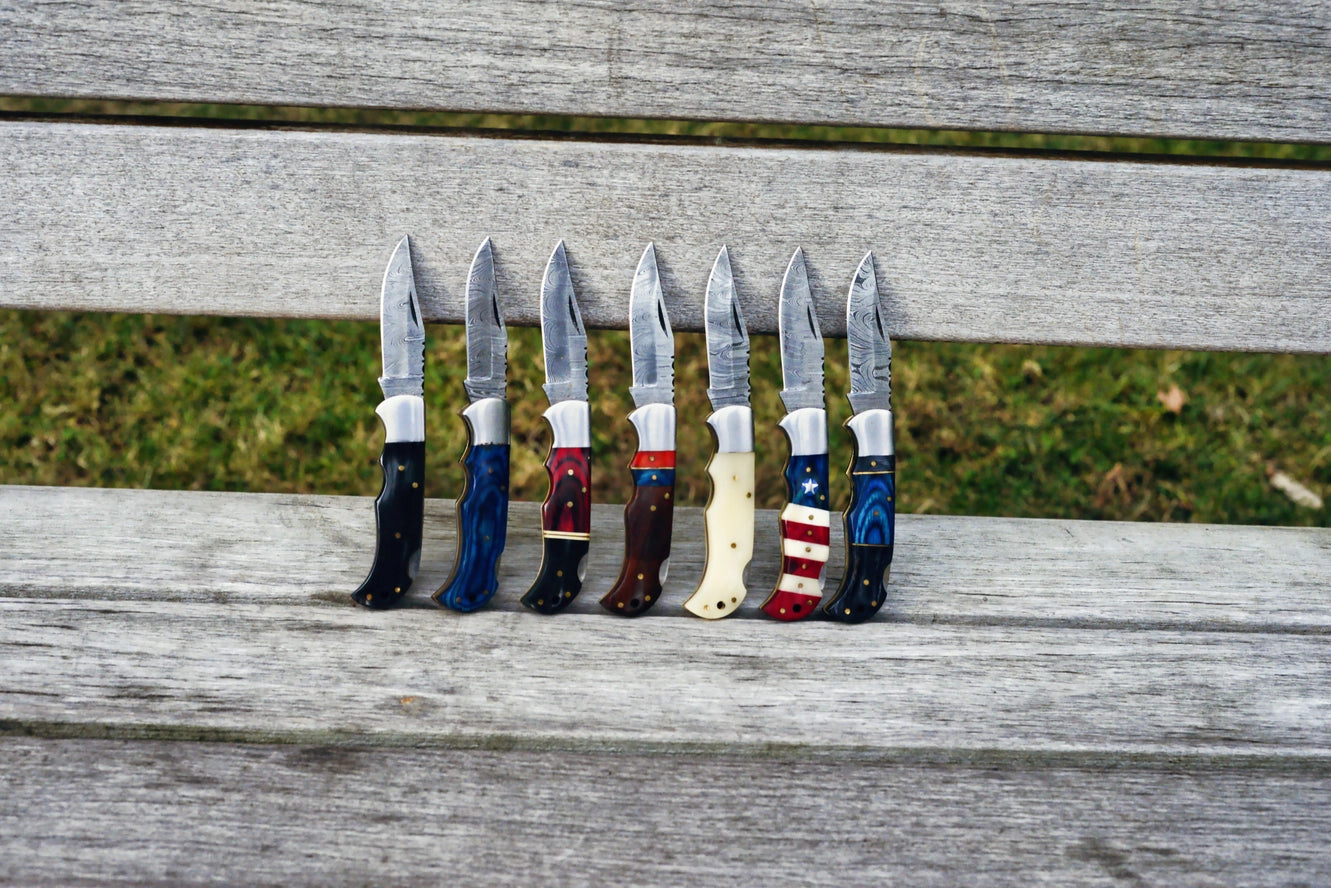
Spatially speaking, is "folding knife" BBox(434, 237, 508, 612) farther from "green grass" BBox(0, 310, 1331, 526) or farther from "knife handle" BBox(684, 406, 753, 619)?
"green grass" BBox(0, 310, 1331, 526)

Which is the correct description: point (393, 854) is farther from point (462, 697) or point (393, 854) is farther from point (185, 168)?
point (185, 168)

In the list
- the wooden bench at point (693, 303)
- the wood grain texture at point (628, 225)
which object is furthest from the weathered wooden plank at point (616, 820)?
the wood grain texture at point (628, 225)

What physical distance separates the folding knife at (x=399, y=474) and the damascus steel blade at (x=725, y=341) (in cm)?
56

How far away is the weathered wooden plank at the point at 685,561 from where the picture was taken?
1.78m

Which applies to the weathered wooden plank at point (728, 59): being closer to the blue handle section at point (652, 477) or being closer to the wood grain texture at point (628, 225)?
the wood grain texture at point (628, 225)

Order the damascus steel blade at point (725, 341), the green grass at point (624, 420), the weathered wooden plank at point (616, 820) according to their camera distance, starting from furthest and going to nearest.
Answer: the green grass at point (624, 420) < the damascus steel blade at point (725, 341) < the weathered wooden plank at point (616, 820)

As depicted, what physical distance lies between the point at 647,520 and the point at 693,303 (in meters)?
0.55

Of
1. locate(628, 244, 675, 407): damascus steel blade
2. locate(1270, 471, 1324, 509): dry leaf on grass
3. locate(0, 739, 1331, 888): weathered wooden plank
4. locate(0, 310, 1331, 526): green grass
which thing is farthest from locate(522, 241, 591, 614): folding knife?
locate(1270, 471, 1324, 509): dry leaf on grass

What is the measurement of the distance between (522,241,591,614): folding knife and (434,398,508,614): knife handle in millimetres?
86

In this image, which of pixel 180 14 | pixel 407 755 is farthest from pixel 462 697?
pixel 180 14

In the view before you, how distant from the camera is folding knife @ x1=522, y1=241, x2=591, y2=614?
5.71 ft

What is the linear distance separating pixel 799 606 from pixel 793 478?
0.24m

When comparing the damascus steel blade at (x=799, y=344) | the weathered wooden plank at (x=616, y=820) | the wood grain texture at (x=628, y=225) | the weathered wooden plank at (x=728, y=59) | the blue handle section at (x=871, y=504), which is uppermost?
the weathered wooden plank at (x=728, y=59)

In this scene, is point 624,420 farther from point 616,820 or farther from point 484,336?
point 616,820
